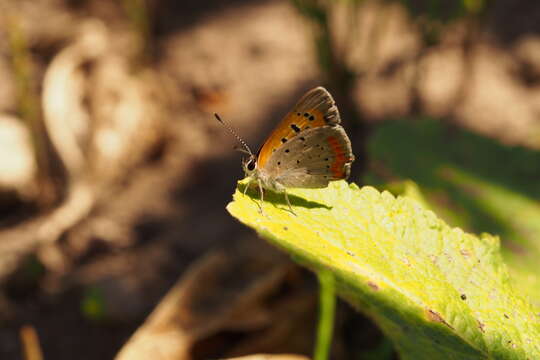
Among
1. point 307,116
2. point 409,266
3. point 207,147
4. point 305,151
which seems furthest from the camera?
point 207,147

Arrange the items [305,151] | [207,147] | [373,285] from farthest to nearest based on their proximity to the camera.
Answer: [207,147] → [305,151] → [373,285]

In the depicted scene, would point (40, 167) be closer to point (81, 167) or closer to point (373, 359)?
point (81, 167)

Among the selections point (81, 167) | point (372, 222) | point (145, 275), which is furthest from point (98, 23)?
point (372, 222)

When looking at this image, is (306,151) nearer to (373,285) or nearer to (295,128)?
(295,128)

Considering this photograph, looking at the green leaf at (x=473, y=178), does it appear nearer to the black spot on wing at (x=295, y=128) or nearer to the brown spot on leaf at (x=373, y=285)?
the black spot on wing at (x=295, y=128)

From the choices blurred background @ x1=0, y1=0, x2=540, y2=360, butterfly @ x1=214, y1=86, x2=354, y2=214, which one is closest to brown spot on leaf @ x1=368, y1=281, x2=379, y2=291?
butterfly @ x1=214, y1=86, x2=354, y2=214

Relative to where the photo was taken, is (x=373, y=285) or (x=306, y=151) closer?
(x=373, y=285)

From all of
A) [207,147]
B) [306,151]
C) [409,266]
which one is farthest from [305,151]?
[207,147]
